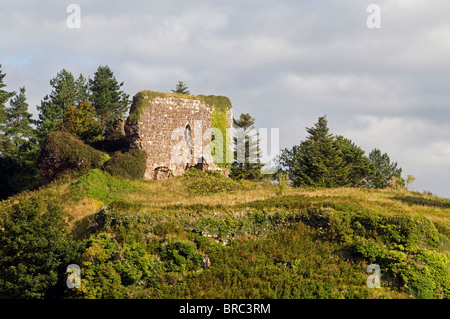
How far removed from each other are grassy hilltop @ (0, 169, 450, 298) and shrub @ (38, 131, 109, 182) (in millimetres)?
9560

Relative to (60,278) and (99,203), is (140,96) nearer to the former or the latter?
(99,203)

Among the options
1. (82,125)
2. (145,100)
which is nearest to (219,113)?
(145,100)

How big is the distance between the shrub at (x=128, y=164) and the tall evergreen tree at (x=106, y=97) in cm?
2444

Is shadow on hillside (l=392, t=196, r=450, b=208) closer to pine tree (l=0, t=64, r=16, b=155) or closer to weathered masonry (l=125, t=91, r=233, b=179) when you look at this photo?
weathered masonry (l=125, t=91, r=233, b=179)

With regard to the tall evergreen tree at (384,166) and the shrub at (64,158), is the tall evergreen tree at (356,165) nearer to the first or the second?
the tall evergreen tree at (384,166)

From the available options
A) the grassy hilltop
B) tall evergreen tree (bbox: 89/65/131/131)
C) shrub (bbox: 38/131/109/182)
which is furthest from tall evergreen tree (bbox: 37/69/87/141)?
the grassy hilltop

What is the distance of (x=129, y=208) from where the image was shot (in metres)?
27.5

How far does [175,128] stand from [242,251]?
Answer: 20611mm

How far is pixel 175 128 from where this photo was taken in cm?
4272

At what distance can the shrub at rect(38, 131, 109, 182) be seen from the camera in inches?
1539

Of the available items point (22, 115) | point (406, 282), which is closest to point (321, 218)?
point (406, 282)

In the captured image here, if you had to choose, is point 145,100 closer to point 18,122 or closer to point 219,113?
point 219,113

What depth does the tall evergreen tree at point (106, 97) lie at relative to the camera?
65812 mm
